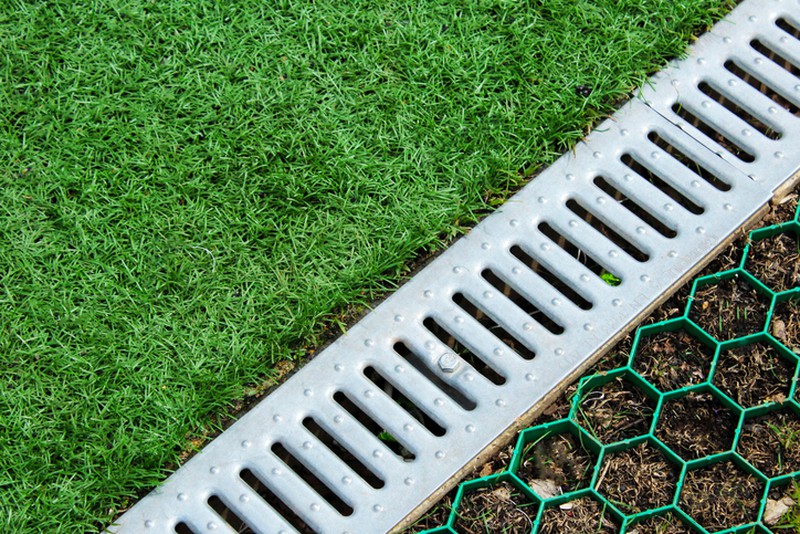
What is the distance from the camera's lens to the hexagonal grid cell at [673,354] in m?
2.48

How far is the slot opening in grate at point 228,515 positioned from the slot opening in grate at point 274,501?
7cm

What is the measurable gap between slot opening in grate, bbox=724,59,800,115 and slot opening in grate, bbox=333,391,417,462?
56.8 inches

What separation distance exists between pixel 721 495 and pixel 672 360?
0.35 m

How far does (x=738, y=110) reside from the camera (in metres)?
2.83

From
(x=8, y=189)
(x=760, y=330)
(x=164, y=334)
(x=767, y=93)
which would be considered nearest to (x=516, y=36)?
(x=767, y=93)

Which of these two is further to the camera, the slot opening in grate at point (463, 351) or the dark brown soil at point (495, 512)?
the slot opening in grate at point (463, 351)

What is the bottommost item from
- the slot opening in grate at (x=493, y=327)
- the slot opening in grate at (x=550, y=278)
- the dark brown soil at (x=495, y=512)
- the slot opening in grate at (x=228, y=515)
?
the slot opening in grate at (x=228, y=515)

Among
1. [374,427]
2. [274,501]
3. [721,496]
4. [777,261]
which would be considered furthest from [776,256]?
[274,501]

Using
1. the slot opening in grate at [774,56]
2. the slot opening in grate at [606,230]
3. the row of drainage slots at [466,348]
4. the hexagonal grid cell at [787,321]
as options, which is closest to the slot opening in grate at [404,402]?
the row of drainage slots at [466,348]

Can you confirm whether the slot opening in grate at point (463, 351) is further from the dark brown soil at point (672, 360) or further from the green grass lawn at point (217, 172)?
the dark brown soil at point (672, 360)

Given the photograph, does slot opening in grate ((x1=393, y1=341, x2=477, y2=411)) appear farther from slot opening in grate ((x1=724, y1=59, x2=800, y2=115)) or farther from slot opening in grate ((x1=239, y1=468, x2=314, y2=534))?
slot opening in grate ((x1=724, y1=59, x2=800, y2=115))

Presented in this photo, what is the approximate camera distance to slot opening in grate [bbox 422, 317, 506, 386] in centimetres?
251

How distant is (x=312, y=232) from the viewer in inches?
103

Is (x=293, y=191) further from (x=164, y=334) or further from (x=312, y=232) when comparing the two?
(x=164, y=334)
